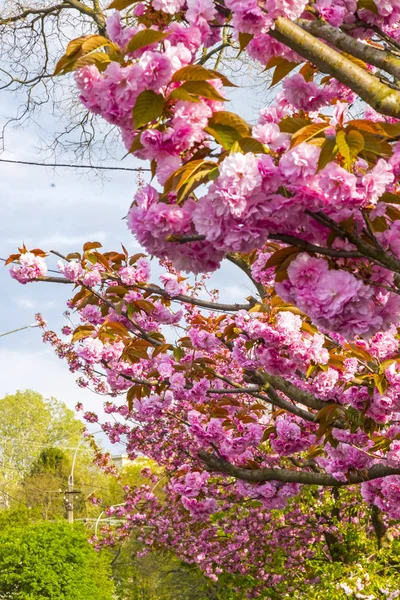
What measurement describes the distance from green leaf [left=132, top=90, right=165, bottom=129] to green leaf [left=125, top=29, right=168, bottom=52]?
0.13 metres

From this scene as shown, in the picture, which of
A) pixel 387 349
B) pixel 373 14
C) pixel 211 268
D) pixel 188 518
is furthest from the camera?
pixel 188 518

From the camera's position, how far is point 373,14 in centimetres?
239

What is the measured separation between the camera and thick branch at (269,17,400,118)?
1.97 m

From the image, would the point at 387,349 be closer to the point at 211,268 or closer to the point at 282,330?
the point at 282,330

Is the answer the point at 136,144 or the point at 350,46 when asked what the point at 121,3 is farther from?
the point at 350,46

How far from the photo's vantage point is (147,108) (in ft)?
5.94

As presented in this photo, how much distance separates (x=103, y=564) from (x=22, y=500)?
53.4ft

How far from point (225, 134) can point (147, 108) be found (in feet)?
0.73

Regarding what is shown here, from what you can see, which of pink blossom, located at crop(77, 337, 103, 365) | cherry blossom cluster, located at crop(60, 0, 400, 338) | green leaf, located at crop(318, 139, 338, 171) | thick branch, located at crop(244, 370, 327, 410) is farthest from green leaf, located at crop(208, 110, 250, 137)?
pink blossom, located at crop(77, 337, 103, 365)

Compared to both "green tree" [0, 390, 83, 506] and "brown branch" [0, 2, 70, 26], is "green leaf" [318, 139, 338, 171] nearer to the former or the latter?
"brown branch" [0, 2, 70, 26]

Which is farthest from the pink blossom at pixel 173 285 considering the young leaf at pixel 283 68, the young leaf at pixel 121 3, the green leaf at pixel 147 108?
the green leaf at pixel 147 108

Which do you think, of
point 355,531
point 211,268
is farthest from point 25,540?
point 211,268

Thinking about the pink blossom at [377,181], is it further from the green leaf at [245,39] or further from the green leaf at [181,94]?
the green leaf at [245,39]

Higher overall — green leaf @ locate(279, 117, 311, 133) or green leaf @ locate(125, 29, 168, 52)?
green leaf @ locate(125, 29, 168, 52)
